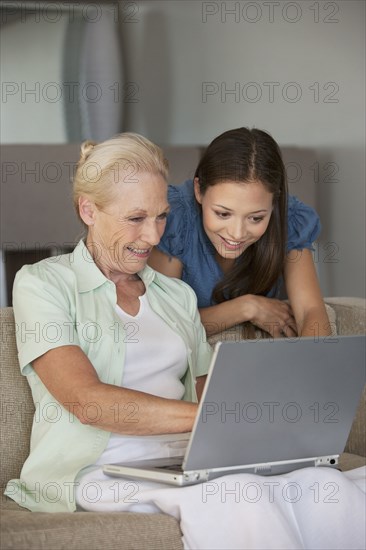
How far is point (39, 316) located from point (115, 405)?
21 centimetres

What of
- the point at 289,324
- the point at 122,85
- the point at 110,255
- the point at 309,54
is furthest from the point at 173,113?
the point at 110,255

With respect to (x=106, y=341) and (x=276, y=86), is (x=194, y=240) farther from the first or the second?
(x=276, y=86)

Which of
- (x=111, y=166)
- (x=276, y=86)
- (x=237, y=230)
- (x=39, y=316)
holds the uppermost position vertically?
(x=276, y=86)

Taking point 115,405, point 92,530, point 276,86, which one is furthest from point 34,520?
point 276,86

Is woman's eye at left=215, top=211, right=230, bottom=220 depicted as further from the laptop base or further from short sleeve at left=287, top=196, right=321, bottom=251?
the laptop base

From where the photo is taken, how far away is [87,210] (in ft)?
6.13

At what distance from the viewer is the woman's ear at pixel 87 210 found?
1858mm

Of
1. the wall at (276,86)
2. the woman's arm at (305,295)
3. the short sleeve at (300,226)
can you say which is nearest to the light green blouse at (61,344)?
the woman's arm at (305,295)

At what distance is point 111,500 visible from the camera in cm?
162

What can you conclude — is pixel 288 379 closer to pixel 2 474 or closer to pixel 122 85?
pixel 2 474

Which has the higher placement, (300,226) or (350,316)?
(300,226)

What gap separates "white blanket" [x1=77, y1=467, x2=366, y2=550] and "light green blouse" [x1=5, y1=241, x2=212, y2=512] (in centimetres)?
8

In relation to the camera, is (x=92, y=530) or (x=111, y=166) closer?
(x=92, y=530)

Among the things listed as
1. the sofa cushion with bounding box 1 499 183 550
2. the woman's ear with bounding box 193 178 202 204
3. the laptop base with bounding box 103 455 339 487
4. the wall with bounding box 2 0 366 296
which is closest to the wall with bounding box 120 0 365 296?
the wall with bounding box 2 0 366 296
